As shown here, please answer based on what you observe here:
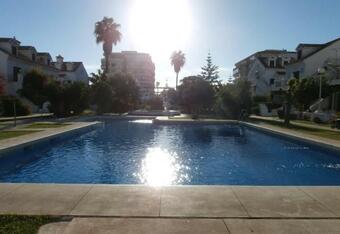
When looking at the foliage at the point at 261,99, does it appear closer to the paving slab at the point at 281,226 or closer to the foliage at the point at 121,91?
the foliage at the point at 121,91

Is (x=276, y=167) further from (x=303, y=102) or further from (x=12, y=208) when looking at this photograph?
(x=303, y=102)

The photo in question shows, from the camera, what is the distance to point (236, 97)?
32531 mm

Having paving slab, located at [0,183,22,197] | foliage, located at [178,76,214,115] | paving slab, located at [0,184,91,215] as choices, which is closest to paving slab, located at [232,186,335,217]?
paving slab, located at [0,184,91,215]

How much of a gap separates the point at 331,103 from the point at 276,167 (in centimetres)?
2327

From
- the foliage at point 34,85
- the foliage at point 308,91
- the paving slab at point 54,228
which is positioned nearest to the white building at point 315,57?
the foliage at point 308,91

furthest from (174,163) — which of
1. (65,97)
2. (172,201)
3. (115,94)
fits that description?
(115,94)

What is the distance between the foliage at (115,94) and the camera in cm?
3691

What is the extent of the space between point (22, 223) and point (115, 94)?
3506 cm

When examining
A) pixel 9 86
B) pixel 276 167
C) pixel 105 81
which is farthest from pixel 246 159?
pixel 9 86

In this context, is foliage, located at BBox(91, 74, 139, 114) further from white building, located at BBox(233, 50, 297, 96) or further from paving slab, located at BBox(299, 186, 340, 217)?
paving slab, located at BBox(299, 186, 340, 217)

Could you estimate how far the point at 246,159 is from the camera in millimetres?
13438

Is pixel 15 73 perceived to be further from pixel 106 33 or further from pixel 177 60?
pixel 177 60

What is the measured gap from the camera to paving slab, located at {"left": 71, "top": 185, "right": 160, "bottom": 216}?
5.50 meters

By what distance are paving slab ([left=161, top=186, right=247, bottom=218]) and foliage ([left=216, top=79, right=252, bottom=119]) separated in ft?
86.5
